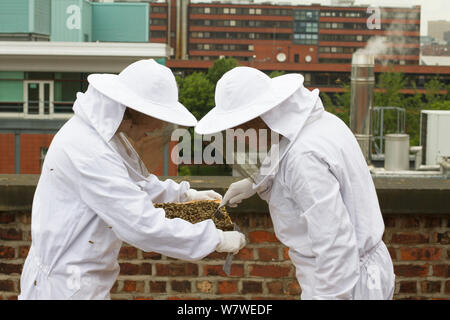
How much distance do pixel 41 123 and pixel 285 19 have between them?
85.0 m

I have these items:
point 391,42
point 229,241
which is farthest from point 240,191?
point 391,42

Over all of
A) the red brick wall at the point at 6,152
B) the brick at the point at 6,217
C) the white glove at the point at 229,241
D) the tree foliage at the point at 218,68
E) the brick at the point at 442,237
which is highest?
the tree foliage at the point at 218,68

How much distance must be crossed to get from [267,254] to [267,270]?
0.31ft

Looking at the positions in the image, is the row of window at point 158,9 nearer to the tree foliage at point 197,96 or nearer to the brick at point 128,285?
the tree foliage at point 197,96

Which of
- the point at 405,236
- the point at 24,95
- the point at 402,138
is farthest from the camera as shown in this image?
the point at 24,95

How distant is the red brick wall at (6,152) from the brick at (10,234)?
3080cm

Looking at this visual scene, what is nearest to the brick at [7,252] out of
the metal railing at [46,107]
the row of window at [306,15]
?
the metal railing at [46,107]

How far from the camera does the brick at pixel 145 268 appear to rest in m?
3.76

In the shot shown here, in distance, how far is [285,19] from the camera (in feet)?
366

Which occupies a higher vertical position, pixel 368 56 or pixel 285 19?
pixel 285 19

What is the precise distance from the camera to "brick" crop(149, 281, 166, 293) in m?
3.76

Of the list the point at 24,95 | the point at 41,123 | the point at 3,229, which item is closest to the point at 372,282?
the point at 3,229

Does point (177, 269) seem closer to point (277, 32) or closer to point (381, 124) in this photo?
point (381, 124)
